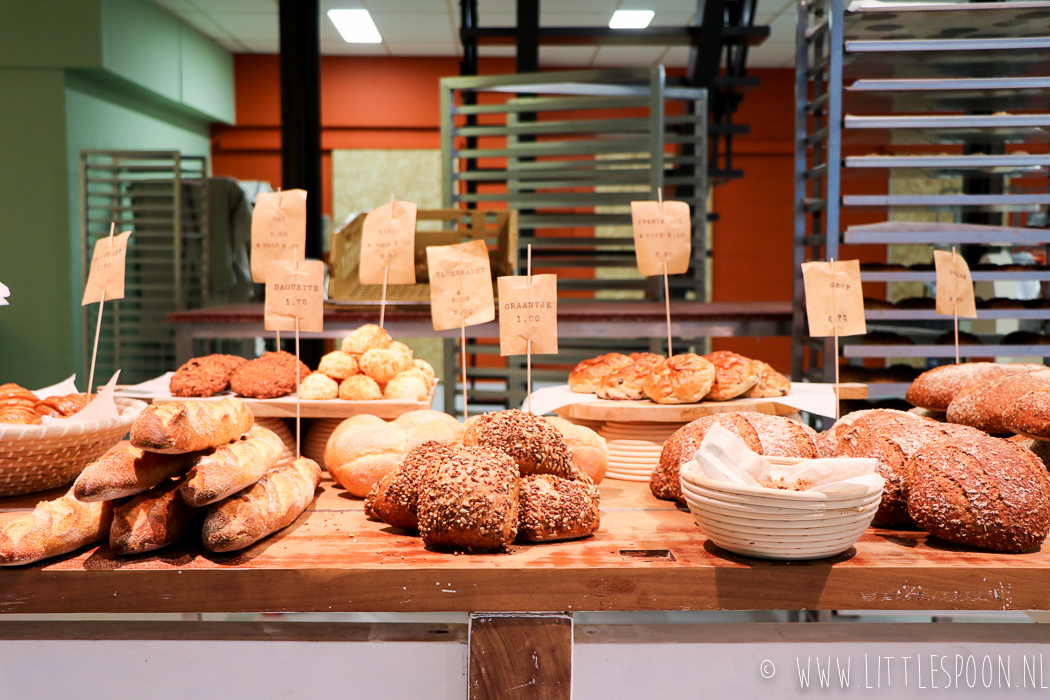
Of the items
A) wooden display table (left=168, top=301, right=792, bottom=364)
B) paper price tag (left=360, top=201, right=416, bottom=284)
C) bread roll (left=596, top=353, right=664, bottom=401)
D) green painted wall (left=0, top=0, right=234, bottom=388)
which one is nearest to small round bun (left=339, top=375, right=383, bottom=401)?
paper price tag (left=360, top=201, right=416, bottom=284)

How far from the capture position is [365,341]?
5.85 ft

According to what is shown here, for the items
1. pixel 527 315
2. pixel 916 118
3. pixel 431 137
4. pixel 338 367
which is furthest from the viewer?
pixel 431 137

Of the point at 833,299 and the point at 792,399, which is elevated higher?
the point at 833,299

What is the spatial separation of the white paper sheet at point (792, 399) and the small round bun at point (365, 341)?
372mm

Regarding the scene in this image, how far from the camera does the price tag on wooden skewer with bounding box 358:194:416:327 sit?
5.69ft

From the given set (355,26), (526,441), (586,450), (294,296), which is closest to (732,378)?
(586,450)

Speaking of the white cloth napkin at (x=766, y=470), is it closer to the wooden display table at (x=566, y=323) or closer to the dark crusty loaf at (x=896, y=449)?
the dark crusty loaf at (x=896, y=449)

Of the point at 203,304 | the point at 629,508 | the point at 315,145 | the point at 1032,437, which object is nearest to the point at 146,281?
the point at 203,304

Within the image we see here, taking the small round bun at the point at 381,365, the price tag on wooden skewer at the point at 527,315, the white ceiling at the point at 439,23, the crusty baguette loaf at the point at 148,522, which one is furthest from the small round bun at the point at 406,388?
the white ceiling at the point at 439,23

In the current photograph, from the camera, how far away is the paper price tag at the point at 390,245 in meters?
1.73

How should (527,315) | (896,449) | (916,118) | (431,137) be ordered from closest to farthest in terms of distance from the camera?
(896,449) < (527,315) < (916,118) < (431,137)

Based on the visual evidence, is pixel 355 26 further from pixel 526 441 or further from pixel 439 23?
pixel 526 441

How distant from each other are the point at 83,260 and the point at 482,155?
2888mm

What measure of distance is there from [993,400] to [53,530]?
1585 mm
